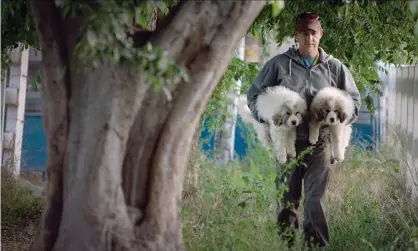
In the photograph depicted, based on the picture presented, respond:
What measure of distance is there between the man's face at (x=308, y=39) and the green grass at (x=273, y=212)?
1.05m

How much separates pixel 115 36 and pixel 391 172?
595 centimetres

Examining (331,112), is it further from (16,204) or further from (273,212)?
(16,204)

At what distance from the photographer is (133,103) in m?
5.88

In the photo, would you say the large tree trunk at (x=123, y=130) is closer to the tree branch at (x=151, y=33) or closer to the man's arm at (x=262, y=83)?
the tree branch at (x=151, y=33)

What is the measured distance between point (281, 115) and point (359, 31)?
234 cm

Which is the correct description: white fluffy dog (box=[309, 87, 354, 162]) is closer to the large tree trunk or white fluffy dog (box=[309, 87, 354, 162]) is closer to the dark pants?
the dark pants

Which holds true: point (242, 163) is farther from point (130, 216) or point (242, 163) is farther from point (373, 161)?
point (130, 216)

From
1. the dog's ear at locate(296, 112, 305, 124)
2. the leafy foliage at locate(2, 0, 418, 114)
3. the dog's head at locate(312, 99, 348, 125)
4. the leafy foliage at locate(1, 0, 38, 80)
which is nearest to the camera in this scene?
the leafy foliage at locate(2, 0, 418, 114)

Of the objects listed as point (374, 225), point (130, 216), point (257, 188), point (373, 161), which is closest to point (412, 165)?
point (374, 225)

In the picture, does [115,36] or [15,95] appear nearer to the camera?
[115,36]

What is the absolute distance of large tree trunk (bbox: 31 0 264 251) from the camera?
19.3 feet

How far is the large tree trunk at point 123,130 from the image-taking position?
589 centimetres

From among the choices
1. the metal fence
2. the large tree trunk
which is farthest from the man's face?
the large tree trunk

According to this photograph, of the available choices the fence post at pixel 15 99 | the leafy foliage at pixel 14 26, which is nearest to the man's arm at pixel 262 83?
the leafy foliage at pixel 14 26
